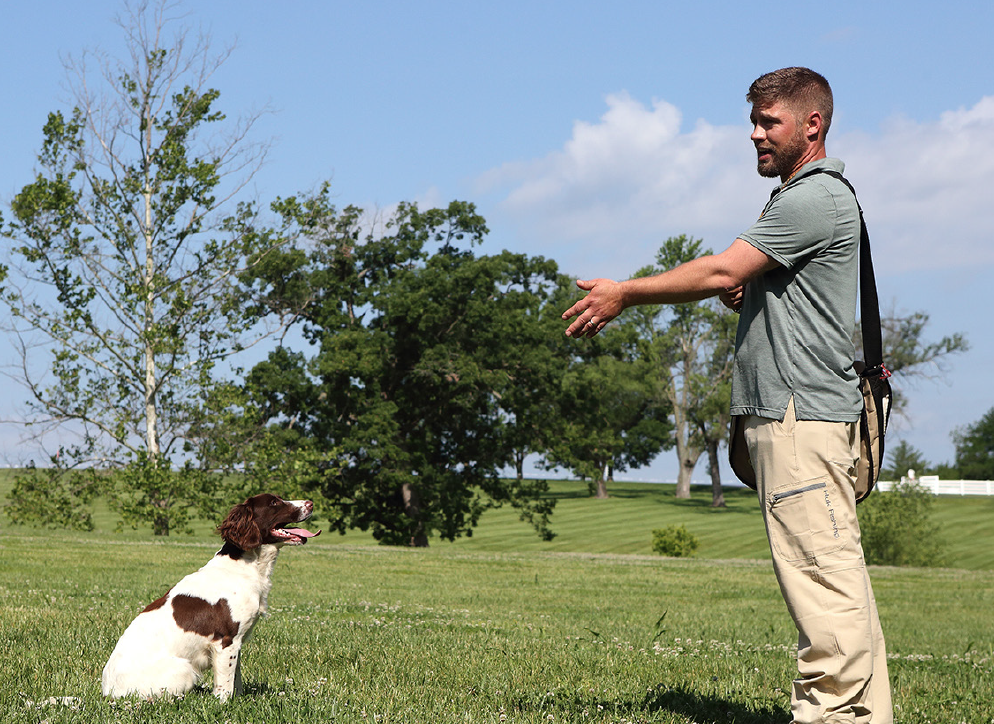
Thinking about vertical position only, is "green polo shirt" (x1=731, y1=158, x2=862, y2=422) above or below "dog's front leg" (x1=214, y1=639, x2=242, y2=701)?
above

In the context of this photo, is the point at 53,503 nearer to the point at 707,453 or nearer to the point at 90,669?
the point at 90,669

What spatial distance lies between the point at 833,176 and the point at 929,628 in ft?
38.7

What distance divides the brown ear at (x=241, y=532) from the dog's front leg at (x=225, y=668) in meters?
0.56

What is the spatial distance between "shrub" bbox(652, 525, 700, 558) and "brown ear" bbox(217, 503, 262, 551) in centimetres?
3174

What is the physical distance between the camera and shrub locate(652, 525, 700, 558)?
3588 centimetres

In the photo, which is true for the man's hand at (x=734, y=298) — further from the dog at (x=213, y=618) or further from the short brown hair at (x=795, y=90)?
the dog at (x=213, y=618)

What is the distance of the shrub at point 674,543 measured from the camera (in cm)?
3588

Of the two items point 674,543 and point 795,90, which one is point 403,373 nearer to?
point 674,543

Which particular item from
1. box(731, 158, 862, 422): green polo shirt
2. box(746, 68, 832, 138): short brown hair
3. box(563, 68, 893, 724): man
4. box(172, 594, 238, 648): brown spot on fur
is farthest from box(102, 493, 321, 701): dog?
box(746, 68, 832, 138): short brown hair

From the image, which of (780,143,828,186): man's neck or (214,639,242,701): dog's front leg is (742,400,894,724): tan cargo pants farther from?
(214,639,242,701): dog's front leg

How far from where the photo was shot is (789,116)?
4191 millimetres

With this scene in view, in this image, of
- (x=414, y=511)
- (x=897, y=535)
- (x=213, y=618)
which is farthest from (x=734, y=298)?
(x=414, y=511)

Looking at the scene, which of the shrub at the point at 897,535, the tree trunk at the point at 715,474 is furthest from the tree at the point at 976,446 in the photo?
the shrub at the point at 897,535

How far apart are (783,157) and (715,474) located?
6912cm
